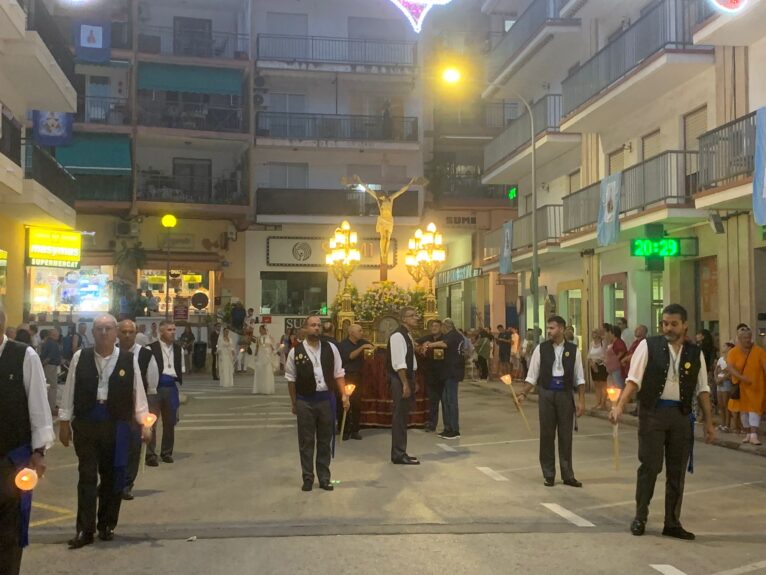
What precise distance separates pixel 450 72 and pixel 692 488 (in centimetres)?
1543

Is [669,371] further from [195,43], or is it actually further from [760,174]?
[195,43]

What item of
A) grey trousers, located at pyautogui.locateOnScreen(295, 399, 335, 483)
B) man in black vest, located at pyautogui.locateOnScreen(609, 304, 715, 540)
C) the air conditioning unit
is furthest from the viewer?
the air conditioning unit

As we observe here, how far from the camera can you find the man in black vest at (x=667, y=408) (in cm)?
729

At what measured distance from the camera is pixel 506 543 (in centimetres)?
696

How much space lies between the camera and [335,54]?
38.6 m

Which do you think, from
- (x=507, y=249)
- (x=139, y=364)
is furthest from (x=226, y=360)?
(x=139, y=364)

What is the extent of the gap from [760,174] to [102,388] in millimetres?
Result: 11558

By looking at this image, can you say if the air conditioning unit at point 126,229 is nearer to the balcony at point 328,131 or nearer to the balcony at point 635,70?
the balcony at point 328,131

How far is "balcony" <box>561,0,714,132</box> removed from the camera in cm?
1866

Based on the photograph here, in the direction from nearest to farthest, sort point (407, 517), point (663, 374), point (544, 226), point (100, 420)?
1. point (100, 420)
2. point (663, 374)
3. point (407, 517)
4. point (544, 226)

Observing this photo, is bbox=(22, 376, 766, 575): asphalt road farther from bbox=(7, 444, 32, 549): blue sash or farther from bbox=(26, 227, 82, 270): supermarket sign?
bbox=(26, 227, 82, 270): supermarket sign

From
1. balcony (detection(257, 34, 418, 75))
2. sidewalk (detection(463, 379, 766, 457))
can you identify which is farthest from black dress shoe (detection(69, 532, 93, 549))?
balcony (detection(257, 34, 418, 75))

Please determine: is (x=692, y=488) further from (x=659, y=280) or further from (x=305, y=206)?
(x=305, y=206)

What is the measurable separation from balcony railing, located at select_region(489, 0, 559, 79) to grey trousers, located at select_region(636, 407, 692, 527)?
20.3 metres
